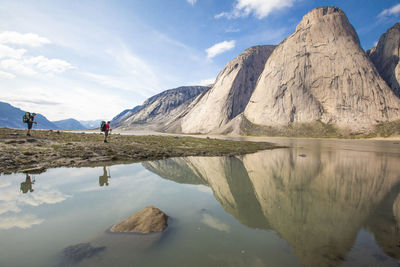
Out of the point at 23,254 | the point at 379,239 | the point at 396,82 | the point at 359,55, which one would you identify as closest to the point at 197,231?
the point at 23,254

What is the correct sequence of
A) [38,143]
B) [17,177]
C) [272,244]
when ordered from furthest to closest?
[38,143] < [17,177] < [272,244]

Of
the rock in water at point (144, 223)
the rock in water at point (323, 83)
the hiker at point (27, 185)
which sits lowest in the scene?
the rock in water at point (144, 223)

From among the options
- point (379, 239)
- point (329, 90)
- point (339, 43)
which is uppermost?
point (339, 43)

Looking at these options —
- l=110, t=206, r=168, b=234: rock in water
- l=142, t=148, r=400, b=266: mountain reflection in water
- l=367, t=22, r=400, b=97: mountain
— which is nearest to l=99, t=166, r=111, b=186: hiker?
l=142, t=148, r=400, b=266: mountain reflection in water

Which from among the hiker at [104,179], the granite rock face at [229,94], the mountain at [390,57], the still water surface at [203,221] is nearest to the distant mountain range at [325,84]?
the mountain at [390,57]

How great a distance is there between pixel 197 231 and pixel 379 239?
525cm

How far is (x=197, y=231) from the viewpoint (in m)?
6.01

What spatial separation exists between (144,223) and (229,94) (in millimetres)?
109805

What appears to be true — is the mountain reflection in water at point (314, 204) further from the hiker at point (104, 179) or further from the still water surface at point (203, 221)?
the hiker at point (104, 179)

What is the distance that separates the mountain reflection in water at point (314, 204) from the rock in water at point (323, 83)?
3042 inches

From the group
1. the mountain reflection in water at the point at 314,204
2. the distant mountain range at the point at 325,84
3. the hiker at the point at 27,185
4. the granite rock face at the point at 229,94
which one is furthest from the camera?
the granite rock face at the point at 229,94

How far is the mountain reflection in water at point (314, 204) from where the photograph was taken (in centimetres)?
556

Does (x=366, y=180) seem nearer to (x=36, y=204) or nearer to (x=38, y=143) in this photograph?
(x=36, y=204)

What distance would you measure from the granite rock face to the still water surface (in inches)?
3695
